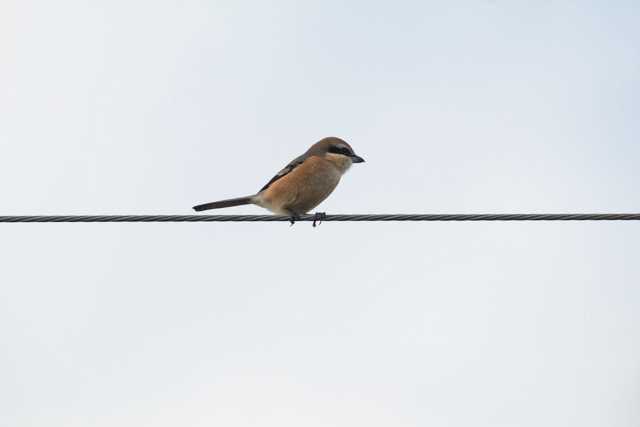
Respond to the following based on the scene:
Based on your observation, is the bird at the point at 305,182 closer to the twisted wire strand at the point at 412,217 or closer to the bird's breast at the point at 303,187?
the bird's breast at the point at 303,187

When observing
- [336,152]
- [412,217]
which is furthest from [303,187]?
[412,217]

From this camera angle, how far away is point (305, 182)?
29.7 ft

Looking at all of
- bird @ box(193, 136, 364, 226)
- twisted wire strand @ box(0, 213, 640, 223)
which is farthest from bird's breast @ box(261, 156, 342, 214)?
twisted wire strand @ box(0, 213, 640, 223)

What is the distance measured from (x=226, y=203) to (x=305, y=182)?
2.62 ft

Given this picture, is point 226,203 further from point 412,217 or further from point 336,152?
point 412,217

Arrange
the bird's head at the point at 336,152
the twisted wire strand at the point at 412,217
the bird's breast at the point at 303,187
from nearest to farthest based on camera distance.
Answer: the twisted wire strand at the point at 412,217, the bird's breast at the point at 303,187, the bird's head at the point at 336,152

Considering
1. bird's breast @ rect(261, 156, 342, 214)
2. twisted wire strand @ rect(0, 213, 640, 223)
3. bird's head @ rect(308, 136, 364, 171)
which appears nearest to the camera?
twisted wire strand @ rect(0, 213, 640, 223)

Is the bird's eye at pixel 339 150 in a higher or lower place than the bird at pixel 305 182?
higher

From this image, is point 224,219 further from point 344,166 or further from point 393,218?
point 344,166

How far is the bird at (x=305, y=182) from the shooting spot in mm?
9039

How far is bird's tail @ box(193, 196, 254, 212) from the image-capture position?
9258 mm

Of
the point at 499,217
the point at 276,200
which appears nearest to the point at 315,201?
the point at 276,200

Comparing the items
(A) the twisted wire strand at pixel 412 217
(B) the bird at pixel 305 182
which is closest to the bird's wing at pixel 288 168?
(B) the bird at pixel 305 182

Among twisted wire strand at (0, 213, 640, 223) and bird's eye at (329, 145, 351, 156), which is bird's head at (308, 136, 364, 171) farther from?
A: twisted wire strand at (0, 213, 640, 223)
